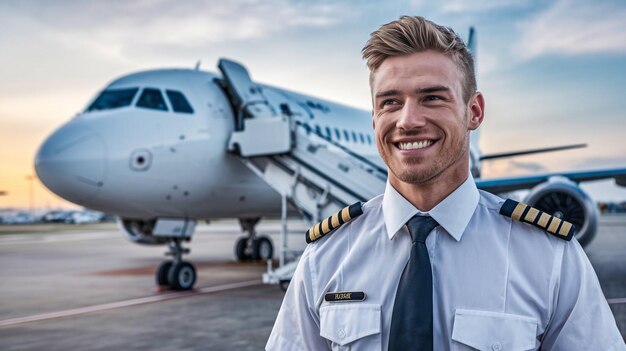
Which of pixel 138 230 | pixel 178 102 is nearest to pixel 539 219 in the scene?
pixel 178 102

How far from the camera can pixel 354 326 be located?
1.58 m

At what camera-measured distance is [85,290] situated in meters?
11.3

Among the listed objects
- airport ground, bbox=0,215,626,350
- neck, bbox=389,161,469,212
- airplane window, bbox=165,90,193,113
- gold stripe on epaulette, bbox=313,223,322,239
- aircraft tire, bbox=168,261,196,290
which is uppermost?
airplane window, bbox=165,90,193,113

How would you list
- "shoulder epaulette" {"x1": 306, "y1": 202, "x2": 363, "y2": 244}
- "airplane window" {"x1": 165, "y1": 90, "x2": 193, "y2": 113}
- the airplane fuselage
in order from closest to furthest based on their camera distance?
"shoulder epaulette" {"x1": 306, "y1": 202, "x2": 363, "y2": 244}
the airplane fuselage
"airplane window" {"x1": 165, "y1": 90, "x2": 193, "y2": 113}

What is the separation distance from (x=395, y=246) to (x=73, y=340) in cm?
605

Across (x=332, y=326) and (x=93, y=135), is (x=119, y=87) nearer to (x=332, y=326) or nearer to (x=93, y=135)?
(x=93, y=135)

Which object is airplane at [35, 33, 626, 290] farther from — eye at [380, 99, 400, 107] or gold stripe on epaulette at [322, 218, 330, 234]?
eye at [380, 99, 400, 107]

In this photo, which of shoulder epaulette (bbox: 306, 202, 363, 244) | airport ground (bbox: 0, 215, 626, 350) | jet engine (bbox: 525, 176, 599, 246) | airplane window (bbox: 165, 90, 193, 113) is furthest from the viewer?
jet engine (bbox: 525, 176, 599, 246)

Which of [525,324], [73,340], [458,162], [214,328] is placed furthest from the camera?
[214,328]

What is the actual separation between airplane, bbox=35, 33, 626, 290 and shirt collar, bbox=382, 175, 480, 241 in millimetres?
7935

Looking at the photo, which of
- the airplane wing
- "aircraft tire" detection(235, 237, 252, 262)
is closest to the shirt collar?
the airplane wing

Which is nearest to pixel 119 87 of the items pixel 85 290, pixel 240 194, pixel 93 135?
pixel 93 135

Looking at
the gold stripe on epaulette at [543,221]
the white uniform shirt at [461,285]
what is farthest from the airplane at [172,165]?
the gold stripe on epaulette at [543,221]

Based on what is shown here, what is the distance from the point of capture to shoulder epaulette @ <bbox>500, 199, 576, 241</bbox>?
1.53 m
